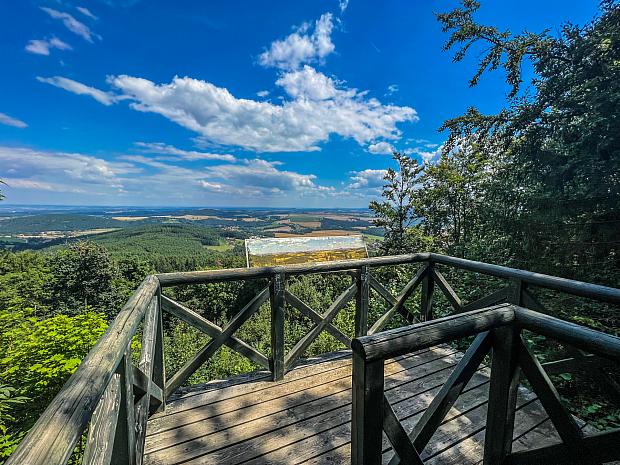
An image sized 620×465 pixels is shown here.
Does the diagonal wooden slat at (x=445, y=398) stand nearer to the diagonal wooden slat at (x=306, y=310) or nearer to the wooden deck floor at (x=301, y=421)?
the wooden deck floor at (x=301, y=421)

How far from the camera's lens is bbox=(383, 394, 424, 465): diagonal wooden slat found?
100 centimetres

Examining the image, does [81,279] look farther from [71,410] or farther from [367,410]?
[367,410]

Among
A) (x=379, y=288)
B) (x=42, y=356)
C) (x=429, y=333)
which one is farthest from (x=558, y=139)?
(x=42, y=356)

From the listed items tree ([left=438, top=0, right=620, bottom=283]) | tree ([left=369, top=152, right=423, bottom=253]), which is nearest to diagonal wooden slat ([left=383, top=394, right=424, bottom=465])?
tree ([left=438, top=0, right=620, bottom=283])

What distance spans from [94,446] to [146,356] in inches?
35.1

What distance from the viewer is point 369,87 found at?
14.4m

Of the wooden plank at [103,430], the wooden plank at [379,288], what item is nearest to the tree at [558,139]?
the wooden plank at [379,288]

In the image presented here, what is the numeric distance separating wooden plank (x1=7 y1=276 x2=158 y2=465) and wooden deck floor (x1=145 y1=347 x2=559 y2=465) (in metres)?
1.08

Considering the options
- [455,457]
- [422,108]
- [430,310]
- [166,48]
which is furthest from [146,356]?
[166,48]

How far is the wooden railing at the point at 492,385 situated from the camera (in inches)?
36.5

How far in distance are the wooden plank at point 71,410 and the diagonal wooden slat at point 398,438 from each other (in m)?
0.86

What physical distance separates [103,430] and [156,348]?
1.35m

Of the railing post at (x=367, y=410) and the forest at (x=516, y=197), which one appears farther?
the forest at (x=516, y=197)

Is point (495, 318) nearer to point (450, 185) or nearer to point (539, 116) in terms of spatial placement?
point (539, 116)
